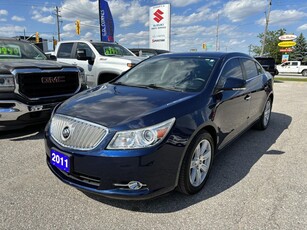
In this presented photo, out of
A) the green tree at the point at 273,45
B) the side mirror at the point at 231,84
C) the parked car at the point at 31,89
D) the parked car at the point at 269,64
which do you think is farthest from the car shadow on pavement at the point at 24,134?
the green tree at the point at 273,45

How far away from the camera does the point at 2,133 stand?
4809 mm

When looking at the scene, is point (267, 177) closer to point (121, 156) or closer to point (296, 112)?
point (121, 156)

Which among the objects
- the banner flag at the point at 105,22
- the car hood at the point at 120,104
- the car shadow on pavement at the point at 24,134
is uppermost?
the banner flag at the point at 105,22

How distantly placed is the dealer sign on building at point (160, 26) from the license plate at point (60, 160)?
793 inches

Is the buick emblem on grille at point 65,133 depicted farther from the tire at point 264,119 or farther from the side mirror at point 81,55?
the side mirror at point 81,55

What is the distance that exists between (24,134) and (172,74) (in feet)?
10.3

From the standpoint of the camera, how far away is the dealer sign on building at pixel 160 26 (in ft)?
70.6

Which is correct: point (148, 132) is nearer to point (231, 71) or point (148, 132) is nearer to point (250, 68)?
point (231, 71)

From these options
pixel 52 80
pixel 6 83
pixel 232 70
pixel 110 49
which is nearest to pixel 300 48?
pixel 110 49

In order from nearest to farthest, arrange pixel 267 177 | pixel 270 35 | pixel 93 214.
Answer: pixel 93 214, pixel 267 177, pixel 270 35

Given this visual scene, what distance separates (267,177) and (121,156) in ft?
6.99

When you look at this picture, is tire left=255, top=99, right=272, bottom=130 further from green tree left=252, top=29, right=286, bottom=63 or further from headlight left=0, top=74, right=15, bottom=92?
green tree left=252, top=29, right=286, bottom=63

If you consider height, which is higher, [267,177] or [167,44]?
[167,44]

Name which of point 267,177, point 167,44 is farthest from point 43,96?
point 167,44
